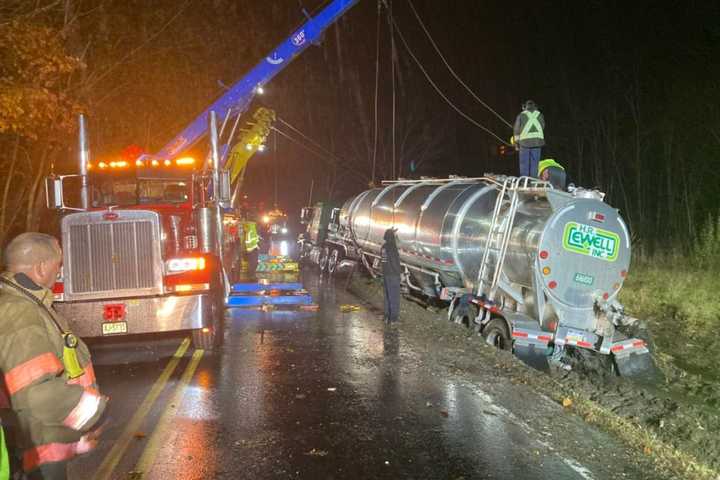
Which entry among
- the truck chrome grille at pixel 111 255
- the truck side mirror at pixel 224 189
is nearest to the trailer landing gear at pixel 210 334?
the truck chrome grille at pixel 111 255

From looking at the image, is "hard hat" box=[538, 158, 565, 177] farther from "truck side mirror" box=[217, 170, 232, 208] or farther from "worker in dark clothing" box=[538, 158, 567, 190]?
"truck side mirror" box=[217, 170, 232, 208]

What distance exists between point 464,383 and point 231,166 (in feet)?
39.1

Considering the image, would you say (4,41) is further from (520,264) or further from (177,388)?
(520,264)

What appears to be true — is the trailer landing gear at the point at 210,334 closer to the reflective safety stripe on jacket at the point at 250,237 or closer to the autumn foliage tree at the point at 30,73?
the autumn foliage tree at the point at 30,73

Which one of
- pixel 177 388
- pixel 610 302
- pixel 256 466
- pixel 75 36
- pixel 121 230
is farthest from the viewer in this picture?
pixel 75 36

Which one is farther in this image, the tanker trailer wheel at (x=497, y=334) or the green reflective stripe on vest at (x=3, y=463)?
the tanker trailer wheel at (x=497, y=334)

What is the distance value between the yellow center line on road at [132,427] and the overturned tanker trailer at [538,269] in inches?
197

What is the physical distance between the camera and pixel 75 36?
47.5 ft

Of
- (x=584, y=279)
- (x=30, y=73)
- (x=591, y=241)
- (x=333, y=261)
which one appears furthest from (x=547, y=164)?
(x=333, y=261)

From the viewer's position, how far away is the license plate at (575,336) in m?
8.87

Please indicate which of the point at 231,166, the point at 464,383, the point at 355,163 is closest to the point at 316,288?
the point at 231,166

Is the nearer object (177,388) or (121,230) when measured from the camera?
(177,388)

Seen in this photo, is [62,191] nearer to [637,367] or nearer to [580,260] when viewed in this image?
[580,260]

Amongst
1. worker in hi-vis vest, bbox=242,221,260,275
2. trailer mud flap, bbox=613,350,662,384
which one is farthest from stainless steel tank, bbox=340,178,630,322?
worker in hi-vis vest, bbox=242,221,260,275
